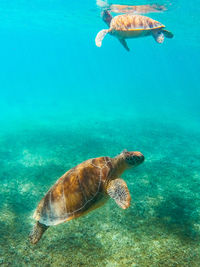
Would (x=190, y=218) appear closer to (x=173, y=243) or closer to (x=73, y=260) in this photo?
(x=173, y=243)

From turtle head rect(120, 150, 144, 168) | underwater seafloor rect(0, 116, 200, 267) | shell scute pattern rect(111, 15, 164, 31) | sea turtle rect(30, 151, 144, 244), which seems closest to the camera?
sea turtle rect(30, 151, 144, 244)

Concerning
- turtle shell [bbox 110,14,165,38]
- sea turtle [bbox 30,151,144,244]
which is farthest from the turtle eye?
turtle shell [bbox 110,14,165,38]

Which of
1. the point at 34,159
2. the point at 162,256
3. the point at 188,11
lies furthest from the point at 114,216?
the point at 188,11

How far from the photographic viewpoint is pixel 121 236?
15.2 feet

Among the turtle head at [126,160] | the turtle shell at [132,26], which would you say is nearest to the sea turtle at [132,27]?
the turtle shell at [132,26]

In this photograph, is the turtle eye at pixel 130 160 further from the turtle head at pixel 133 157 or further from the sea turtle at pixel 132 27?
the sea turtle at pixel 132 27

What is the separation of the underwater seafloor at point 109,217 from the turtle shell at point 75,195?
1.05 metres

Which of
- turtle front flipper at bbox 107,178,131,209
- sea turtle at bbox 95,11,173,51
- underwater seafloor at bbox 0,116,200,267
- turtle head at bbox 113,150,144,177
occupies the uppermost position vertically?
sea turtle at bbox 95,11,173,51

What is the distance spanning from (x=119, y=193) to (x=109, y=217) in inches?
81.8

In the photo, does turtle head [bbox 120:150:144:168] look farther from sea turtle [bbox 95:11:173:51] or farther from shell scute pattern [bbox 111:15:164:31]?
shell scute pattern [bbox 111:15:164:31]

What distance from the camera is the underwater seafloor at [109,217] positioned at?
13.3ft

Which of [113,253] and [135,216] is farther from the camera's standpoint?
[135,216]

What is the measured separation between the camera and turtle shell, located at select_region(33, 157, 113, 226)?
3541 millimetres

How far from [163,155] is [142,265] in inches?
275
